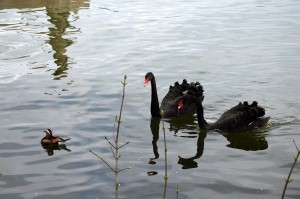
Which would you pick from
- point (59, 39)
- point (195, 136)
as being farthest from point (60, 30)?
point (195, 136)

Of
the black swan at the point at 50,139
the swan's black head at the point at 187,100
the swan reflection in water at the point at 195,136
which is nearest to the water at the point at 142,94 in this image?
the swan reflection in water at the point at 195,136

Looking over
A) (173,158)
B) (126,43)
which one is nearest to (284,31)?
(126,43)

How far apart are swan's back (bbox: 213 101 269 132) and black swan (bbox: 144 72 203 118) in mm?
815

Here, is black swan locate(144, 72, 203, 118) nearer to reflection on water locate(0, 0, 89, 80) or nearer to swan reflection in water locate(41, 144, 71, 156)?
swan reflection in water locate(41, 144, 71, 156)

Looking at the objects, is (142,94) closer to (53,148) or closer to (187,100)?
(187,100)

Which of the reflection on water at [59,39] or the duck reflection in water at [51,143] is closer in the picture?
the duck reflection in water at [51,143]

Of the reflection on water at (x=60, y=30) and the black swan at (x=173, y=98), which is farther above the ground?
the reflection on water at (x=60, y=30)

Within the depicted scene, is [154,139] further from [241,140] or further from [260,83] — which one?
[260,83]

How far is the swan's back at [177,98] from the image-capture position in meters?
8.70

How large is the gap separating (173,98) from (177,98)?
225mm

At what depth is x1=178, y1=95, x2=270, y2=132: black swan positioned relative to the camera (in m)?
7.93

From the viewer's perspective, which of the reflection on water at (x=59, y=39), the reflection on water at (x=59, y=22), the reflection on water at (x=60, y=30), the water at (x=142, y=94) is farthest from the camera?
the reflection on water at (x=59, y=22)

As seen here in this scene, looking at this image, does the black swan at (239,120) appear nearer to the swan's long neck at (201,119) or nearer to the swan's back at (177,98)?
the swan's long neck at (201,119)

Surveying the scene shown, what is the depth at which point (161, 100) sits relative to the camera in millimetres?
9664
